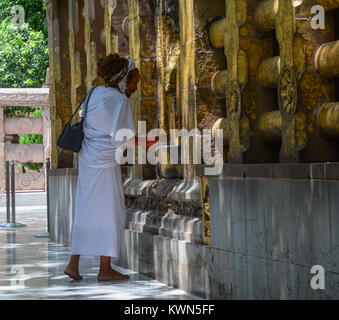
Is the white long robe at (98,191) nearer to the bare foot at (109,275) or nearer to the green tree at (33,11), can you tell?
the bare foot at (109,275)

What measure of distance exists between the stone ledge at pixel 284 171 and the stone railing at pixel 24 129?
918 inches

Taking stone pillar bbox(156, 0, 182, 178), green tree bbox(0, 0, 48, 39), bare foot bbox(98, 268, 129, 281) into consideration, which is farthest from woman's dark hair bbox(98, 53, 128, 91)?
green tree bbox(0, 0, 48, 39)

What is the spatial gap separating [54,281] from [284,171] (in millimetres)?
3166

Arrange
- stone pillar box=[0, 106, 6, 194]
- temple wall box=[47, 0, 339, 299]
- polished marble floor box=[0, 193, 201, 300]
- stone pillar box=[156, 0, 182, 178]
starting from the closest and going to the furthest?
temple wall box=[47, 0, 339, 299] < polished marble floor box=[0, 193, 201, 300] < stone pillar box=[156, 0, 182, 178] < stone pillar box=[0, 106, 6, 194]

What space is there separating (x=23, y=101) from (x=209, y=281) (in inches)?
923

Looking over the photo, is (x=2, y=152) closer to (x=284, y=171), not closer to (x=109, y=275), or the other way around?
(x=109, y=275)

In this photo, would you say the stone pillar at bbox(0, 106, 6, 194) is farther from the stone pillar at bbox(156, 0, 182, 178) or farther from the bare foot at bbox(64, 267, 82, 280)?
the bare foot at bbox(64, 267, 82, 280)

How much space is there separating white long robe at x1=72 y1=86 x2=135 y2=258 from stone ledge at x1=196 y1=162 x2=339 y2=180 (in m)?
1.34

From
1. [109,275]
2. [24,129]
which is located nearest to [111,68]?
[109,275]

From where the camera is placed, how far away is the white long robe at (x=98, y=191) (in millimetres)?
A: 7441

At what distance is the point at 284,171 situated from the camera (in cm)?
533

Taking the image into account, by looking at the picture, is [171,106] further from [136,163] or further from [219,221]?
[219,221]

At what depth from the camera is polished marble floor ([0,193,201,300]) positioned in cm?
679

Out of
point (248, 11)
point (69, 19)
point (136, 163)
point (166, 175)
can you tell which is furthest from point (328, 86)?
point (69, 19)
